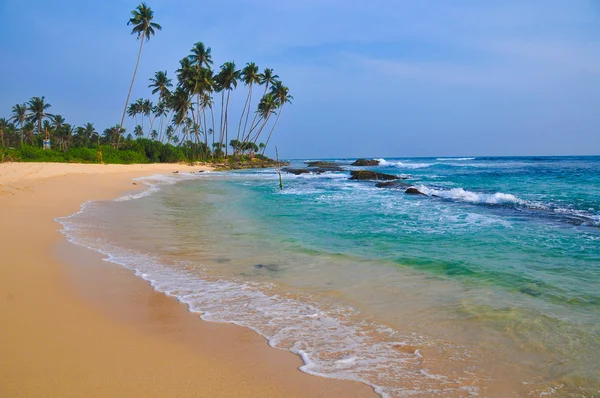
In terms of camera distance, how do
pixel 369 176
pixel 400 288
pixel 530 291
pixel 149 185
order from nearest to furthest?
pixel 530 291
pixel 400 288
pixel 149 185
pixel 369 176

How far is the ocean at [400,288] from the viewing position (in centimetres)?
299

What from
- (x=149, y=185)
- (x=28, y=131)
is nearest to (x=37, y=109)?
(x=28, y=131)

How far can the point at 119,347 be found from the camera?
303 cm

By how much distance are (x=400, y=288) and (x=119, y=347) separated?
3467 millimetres

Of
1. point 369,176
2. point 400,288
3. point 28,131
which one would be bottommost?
point 400,288

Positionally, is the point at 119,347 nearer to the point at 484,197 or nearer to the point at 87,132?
the point at 484,197

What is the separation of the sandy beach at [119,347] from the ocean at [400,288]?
282 millimetres

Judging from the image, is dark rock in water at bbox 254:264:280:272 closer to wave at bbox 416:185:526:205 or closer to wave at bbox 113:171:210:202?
wave at bbox 113:171:210:202

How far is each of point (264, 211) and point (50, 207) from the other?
654 centimetres

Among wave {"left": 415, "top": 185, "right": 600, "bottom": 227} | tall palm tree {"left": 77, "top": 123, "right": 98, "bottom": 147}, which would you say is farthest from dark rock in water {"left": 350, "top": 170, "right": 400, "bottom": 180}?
tall palm tree {"left": 77, "top": 123, "right": 98, "bottom": 147}

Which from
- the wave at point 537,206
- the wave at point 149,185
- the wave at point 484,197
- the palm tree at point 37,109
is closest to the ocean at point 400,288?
the wave at point 537,206

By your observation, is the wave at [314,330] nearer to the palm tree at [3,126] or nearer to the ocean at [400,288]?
the ocean at [400,288]

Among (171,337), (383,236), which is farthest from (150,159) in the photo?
(171,337)

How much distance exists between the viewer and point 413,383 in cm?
272
